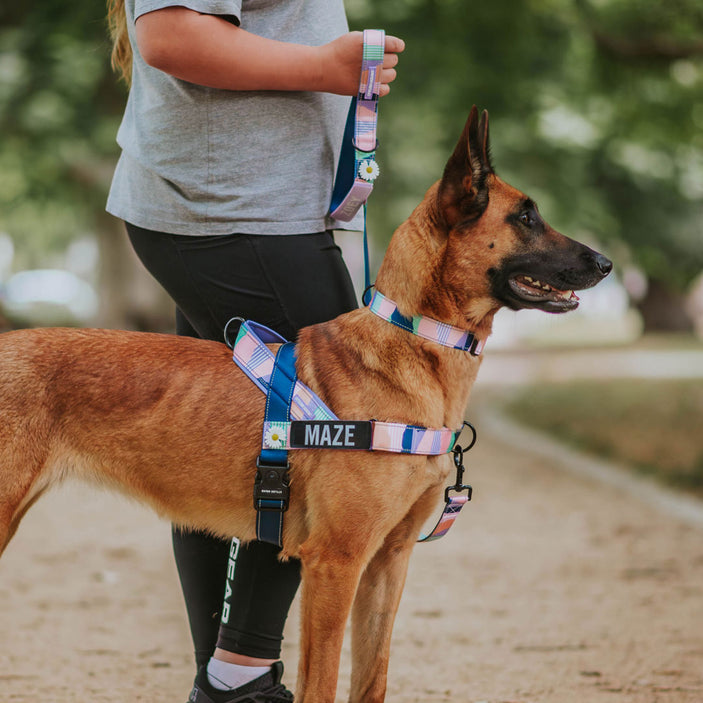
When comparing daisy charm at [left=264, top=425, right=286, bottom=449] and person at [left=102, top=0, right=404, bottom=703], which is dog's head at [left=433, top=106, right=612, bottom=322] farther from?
daisy charm at [left=264, top=425, right=286, bottom=449]

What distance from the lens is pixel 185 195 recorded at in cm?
316

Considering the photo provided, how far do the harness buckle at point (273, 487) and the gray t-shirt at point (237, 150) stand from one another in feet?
2.36

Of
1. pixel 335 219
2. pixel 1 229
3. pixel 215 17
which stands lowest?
pixel 1 229

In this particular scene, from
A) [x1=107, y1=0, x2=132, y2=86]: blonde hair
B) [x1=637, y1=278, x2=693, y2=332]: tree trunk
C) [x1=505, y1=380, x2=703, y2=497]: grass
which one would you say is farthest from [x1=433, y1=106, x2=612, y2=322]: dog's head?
[x1=637, y1=278, x2=693, y2=332]: tree trunk


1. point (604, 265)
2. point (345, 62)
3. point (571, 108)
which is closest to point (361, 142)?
point (345, 62)

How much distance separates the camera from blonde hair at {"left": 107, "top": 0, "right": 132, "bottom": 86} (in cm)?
344

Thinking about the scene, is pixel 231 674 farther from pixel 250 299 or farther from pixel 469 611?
pixel 469 611

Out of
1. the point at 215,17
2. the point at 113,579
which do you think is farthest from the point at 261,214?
the point at 113,579

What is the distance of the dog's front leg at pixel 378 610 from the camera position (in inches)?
127

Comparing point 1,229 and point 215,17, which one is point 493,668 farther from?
point 1,229

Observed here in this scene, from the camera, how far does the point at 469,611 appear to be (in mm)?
5465

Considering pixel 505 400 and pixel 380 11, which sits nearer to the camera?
pixel 380 11

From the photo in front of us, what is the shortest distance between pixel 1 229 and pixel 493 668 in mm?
35249

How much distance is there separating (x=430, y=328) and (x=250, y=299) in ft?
1.91
